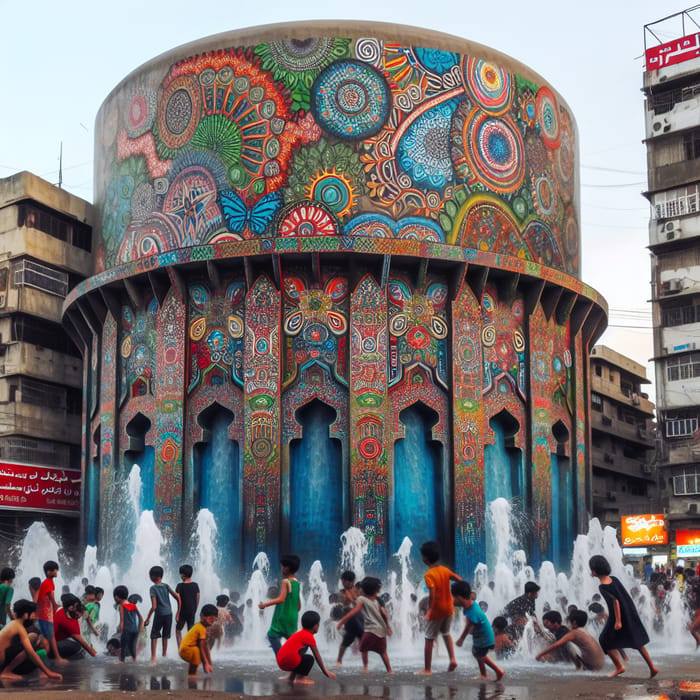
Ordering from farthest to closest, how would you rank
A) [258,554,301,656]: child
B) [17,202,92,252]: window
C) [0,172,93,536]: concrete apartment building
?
[17,202,92,252]: window → [0,172,93,536]: concrete apartment building → [258,554,301,656]: child

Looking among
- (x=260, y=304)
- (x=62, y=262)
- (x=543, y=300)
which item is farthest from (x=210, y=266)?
(x=62, y=262)

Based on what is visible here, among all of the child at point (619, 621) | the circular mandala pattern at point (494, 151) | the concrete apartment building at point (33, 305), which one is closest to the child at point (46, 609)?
the child at point (619, 621)

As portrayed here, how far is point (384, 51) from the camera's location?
2475 centimetres

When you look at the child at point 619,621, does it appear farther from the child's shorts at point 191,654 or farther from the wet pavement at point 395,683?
the child's shorts at point 191,654

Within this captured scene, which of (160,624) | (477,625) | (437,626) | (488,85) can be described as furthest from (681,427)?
(477,625)

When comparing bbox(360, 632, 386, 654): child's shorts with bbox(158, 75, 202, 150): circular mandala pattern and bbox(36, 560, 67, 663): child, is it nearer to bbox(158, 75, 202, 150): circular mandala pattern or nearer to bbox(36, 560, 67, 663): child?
bbox(36, 560, 67, 663): child

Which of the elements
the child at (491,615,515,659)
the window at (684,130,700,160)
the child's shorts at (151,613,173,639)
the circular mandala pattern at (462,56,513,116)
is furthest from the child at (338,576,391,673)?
the window at (684,130,700,160)

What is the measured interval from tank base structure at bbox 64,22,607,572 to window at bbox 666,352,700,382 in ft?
64.6

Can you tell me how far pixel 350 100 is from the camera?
2433cm

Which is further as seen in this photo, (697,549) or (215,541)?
(697,549)

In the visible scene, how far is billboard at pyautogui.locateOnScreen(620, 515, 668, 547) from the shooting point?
4494cm

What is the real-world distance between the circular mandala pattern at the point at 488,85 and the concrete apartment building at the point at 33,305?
A: 42.4 ft

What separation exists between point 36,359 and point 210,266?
1069cm

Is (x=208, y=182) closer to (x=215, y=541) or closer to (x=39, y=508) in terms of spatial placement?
(x=215, y=541)
